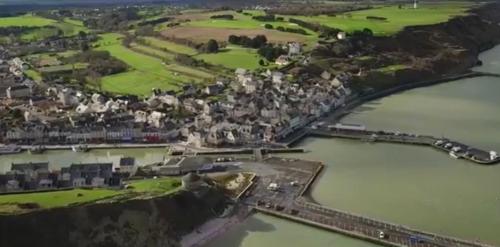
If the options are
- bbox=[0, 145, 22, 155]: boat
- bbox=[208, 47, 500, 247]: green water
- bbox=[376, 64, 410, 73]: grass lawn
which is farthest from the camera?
bbox=[376, 64, 410, 73]: grass lawn

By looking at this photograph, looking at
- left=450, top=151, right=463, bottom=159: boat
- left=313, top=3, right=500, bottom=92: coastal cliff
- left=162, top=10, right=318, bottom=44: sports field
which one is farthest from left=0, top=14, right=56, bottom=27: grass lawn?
left=450, top=151, right=463, bottom=159: boat

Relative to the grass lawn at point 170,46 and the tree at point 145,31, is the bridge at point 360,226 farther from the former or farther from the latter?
the tree at point 145,31

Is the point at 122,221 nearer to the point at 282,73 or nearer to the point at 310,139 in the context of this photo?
the point at 310,139

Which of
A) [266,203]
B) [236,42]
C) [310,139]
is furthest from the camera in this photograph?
[236,42]

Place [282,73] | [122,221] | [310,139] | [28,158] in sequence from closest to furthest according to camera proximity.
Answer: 1. [122,221]
2. [28,158]
3. [310,139]
4. [282,73]

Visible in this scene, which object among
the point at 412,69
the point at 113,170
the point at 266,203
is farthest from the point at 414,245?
the point at 412,69

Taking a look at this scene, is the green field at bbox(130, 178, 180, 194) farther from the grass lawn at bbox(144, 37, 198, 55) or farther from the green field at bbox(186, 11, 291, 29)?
the green field at bbox(186, 11, 291, 29)

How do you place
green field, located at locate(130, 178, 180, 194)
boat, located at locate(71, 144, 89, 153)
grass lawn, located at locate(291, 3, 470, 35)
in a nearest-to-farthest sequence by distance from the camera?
1. green field, located at locate(130, 178, 180, 194)
2. boat, located at locate(71, 144, 89, 153)
3. grass lawn, located at locate(291, 3, 470, 35)
